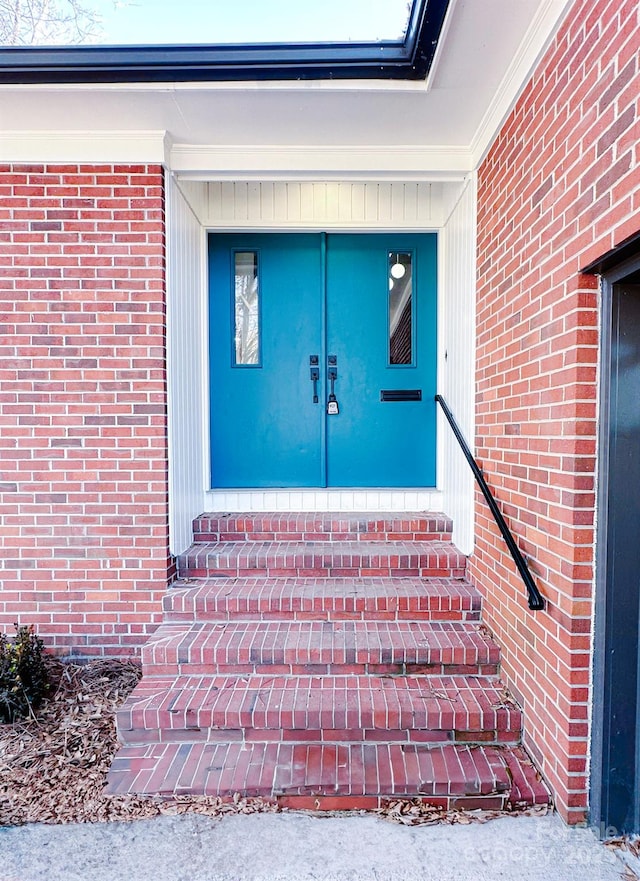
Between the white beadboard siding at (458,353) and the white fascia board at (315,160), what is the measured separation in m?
0.23

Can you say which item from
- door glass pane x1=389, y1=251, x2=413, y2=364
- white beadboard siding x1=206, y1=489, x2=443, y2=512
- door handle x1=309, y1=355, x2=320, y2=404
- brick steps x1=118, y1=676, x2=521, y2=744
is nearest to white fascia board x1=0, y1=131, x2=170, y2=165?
door handle x1=309, y1=355, x2=320, y2=404

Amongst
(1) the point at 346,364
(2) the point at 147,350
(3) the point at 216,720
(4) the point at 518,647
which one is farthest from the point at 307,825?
(1) the point at 346,364

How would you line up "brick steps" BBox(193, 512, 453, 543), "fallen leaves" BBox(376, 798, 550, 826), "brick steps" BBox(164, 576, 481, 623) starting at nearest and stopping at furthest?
"fallen leaves" BBox(376, 798, 550, 826) < "brick steps" BBox(164, 576, 481, 623) < "brick steps" BBox(193, 512, 453, 543)

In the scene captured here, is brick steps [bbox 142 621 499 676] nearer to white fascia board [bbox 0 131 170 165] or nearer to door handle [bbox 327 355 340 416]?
door handle [bbox 327 355 340 416]

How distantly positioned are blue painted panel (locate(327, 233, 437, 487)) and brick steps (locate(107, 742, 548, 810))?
1854 millimetres

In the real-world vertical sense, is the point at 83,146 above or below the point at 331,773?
above

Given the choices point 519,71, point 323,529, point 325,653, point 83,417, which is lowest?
point 325,653

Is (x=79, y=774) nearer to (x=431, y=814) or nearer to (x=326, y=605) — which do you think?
(x=326, y=605)

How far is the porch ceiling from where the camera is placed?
1.95 meters

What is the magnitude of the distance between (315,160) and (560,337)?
71.4 inches

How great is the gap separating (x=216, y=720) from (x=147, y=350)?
6.26 feet

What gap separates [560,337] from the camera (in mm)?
1807

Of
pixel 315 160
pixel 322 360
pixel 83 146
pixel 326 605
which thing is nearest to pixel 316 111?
pixel 315 160

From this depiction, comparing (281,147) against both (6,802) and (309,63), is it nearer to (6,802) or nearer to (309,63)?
(309,63)
